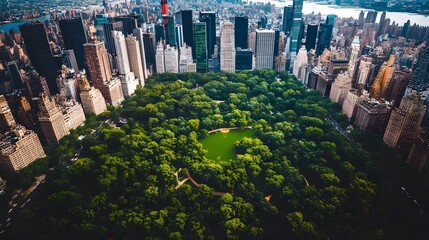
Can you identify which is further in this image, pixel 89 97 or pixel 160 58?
pixel 160 58

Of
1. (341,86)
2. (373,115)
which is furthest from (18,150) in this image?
(341,86)

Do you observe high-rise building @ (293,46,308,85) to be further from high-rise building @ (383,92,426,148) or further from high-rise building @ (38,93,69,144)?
high-rise building @ (38,93,69,144)

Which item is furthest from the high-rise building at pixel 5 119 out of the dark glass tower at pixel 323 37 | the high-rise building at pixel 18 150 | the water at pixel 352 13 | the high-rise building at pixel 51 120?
the water at pixel 352 13

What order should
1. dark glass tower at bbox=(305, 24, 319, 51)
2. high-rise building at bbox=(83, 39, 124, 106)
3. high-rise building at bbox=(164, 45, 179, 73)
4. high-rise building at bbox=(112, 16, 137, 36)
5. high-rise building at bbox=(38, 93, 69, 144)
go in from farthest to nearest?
1. high-rise building at bbox=(112, 16, 137, 36)
2. dark glass tower at bbox=(305, 24, 319, 51)
3. high-rise building at bbox=(164, 45, 179, 73)
4. high-rise building at bbox=(83, 39, 124, 106)
5. high-rise building at bbox=(38, 93, 69, 144)

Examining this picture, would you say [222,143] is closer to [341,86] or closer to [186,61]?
[341,86]

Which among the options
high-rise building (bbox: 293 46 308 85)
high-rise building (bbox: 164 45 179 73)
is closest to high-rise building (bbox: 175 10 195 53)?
high-rise building (bbox: 164 45 179 73)

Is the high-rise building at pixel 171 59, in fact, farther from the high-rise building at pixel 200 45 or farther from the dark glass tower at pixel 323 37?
the dark glass tower at pixel 323 37
